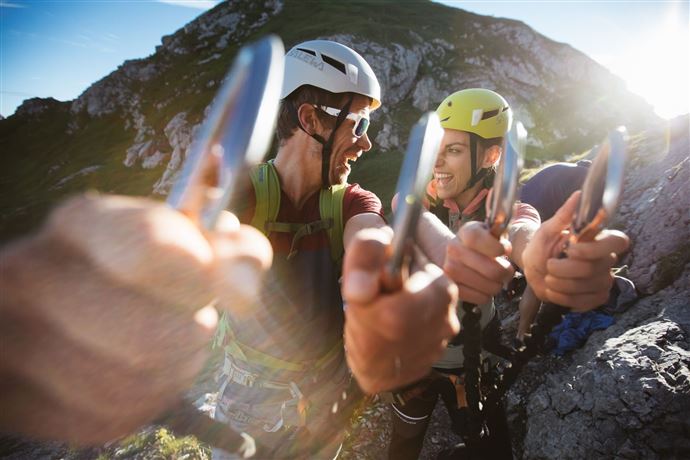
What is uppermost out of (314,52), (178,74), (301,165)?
(178,74)

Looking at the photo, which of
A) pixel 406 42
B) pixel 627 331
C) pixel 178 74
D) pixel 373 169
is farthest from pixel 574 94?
pixel 178 74

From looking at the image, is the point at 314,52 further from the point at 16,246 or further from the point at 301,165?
the point at 16,246

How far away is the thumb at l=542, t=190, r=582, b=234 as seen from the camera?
1482mm

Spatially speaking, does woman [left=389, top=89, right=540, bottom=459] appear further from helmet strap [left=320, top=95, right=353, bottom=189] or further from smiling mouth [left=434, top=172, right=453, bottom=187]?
helmet strap [left=320, top=95, right=353, bottom=189]

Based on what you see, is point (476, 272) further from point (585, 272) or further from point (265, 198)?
point (265, 198)

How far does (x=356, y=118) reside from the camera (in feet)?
11.9

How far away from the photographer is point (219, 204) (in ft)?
2.86

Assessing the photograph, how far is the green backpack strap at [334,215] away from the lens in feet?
10.0

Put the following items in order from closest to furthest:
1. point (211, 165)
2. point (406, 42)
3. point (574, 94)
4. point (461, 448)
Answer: point (211, 165) → point (461, 448) → point (406, 42) → point (574, 94)

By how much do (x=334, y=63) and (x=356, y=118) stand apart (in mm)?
792

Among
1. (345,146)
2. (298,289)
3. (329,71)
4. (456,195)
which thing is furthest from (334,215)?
(456,195)

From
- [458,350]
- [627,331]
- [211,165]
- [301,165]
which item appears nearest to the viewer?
[211,165]

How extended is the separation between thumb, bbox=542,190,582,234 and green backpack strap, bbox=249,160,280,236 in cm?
226

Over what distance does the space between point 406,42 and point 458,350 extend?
227ft
